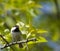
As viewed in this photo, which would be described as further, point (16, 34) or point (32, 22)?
point (32, 22)

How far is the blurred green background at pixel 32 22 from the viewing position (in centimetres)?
334

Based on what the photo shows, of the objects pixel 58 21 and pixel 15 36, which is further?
pixel 58 21

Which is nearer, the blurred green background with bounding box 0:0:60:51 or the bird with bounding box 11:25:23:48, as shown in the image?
the blurred green background with bounding box 0:0:60:51

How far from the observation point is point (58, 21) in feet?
18.5

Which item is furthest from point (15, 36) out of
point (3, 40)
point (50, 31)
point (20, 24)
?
point (50, 31)

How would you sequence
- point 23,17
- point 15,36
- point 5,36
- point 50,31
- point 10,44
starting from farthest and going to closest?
point 50,31 < point 23,17 < point 15,36 < point 5,36 < point 10,44

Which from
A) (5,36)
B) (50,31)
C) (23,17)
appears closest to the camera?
(5,36)

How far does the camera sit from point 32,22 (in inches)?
158

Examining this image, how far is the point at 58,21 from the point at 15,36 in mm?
2008

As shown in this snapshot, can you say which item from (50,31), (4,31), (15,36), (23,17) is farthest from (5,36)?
(50,31)

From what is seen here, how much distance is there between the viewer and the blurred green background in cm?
334

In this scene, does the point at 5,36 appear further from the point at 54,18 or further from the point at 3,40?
the point at 54,18

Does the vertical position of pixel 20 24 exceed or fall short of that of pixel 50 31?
it exceeds it

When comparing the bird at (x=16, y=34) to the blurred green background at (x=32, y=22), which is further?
the bird at (x=16, y=34)
